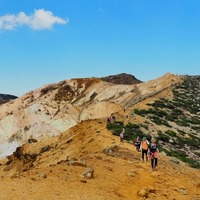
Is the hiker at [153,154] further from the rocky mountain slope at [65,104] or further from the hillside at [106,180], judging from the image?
the rocky mountain slope at [65,104]

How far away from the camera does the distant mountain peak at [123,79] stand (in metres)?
152

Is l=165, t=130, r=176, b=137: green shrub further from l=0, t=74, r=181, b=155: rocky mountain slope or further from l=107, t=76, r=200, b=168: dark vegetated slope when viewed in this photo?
l=0, t=74, r=181, b=155: rocky mountain slope

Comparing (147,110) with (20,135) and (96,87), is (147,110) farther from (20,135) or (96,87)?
(96,87)

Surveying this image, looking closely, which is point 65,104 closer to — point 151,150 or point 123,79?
point 123,79

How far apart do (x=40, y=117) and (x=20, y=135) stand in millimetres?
12330

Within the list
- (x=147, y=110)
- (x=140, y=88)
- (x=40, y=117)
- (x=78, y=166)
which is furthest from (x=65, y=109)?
(x=78, y=166)

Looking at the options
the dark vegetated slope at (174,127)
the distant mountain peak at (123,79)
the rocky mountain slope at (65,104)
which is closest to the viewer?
the dark vegetated slope at (174,127)

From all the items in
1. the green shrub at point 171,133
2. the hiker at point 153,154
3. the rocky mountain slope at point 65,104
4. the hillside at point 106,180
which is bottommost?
the hillside at point 106,180

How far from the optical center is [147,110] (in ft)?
175

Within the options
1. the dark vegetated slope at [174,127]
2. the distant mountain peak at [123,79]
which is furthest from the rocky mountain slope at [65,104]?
the distant mountain peak at [123,79]

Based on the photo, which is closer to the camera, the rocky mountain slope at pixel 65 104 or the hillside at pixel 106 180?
the hillside at pixel 106 180

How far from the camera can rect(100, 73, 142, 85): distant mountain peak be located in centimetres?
15200

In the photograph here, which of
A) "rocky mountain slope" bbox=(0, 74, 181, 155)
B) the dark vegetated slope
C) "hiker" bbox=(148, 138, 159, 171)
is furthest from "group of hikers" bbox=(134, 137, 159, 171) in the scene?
"rocky mountain slope" bbox=(0, 74, 181, 155)

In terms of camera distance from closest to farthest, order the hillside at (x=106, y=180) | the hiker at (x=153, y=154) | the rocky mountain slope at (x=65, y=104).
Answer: the hillside at (x=106, y=180) < the hiker at (x=153, y=154) < the rocky mountain slope at (x=65, y=104)
